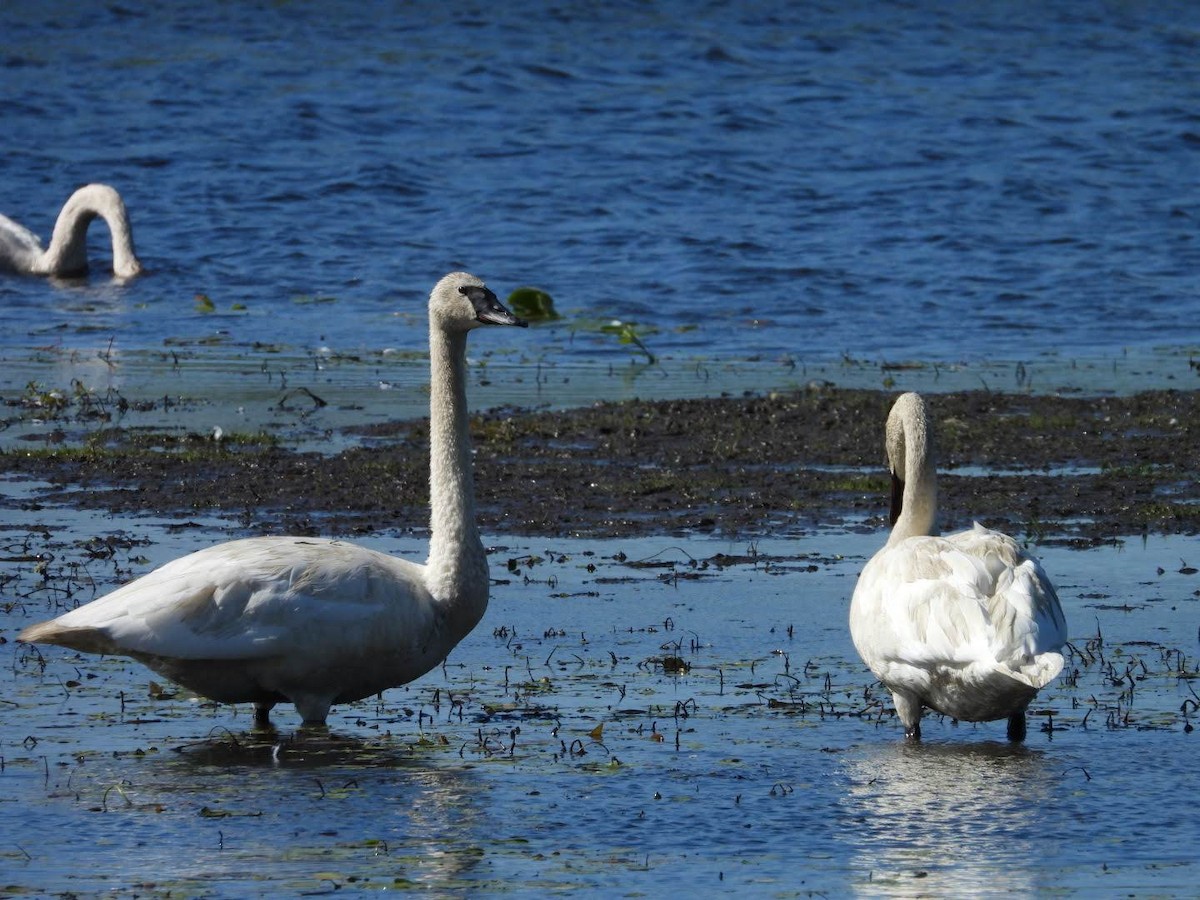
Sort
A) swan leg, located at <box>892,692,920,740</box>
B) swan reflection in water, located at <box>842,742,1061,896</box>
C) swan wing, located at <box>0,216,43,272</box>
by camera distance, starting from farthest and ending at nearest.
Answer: swan wing, located at <box>0,216,43,272</box> → swan leg, located at <box>892,692,920,740</box> → swan reflection in water, located at <box>842,742,1061,896</box>

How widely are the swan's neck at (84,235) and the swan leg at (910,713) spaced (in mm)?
16943

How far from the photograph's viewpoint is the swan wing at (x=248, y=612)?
7.68 metres

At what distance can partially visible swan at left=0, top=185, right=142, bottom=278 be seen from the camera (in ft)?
77.0

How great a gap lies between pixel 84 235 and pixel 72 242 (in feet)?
0.88

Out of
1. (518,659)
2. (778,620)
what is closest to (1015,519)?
(778,620)

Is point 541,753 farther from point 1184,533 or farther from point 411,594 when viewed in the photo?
point 1184,533

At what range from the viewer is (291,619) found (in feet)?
25.4

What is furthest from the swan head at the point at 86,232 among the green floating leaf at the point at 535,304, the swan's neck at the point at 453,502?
the swan's neck at the point at 453,502

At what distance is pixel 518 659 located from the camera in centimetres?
880

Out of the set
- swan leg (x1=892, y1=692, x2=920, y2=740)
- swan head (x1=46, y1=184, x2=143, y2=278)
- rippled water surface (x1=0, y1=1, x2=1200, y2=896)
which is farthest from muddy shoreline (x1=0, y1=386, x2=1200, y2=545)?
swan head (x1=46, y1=184, x2=143, y2=278)

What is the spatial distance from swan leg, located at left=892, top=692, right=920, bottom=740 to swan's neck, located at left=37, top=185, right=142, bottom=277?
16.9 m

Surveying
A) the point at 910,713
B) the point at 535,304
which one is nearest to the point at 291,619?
the point at 910,713

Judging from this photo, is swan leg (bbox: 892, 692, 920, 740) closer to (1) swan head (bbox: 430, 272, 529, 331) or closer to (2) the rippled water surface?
(2) the rippled water surface

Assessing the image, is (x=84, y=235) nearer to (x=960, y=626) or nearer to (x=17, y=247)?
(x=17, y=247)
